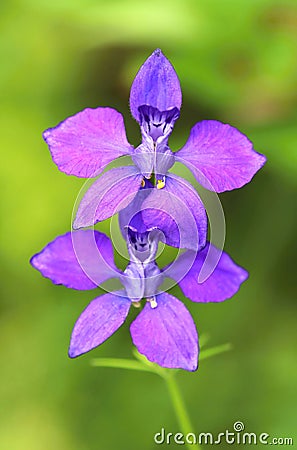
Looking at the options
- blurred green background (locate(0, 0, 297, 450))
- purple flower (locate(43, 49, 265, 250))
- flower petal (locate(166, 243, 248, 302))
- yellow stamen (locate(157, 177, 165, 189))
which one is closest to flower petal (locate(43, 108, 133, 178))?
purple flower (locate(43, 49, 265, 250))

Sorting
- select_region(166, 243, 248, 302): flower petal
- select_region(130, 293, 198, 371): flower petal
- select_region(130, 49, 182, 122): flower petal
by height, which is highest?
select_region(130, 49, 182, 122): flower petal

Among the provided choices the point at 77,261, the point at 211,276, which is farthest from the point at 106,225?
the point at 211,276

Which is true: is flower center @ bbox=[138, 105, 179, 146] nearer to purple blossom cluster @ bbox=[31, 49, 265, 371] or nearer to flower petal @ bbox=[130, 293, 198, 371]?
purple blossom cluster @ bbox=[31, 49, 265, 371]

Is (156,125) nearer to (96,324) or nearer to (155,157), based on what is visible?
(155,157)

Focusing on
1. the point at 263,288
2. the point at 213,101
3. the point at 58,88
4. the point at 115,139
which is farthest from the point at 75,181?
the point at 115,139

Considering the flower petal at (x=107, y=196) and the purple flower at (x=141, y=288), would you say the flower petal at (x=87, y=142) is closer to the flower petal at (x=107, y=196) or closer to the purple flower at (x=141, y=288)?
the flower petal at (x=107, y=196)

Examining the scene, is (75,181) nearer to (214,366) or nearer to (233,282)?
(214,366)

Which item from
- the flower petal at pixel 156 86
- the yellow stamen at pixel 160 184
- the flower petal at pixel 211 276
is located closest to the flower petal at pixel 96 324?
the flower petal at pixel 211 276
